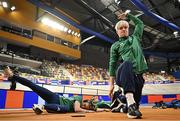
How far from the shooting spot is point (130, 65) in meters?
1.83

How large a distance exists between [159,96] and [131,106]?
1152 cm

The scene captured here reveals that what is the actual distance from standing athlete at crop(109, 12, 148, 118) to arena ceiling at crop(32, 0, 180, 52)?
944 centimetres

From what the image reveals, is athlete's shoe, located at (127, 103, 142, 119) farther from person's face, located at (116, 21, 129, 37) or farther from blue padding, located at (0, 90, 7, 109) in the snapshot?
blue padding, located at (0, 90, 7, 109)

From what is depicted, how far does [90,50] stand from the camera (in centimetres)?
1814

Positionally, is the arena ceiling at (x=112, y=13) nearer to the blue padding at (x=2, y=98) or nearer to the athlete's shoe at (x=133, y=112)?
the blue padding at (x=2, y=98)

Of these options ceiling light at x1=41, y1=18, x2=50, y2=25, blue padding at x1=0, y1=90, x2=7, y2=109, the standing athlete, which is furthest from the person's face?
ceiling light at x1=41, y1=18, x2=50, y2=25

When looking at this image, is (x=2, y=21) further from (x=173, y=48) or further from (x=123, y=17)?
(x=173, y=48)

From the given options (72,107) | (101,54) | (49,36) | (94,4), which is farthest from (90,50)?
(72,107)

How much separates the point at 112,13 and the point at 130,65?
40.8 ft

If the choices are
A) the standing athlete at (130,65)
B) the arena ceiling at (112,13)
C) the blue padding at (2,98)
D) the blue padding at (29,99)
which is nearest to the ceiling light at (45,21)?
the arena ceiling at (112,13)

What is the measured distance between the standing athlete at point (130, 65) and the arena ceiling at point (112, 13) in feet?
31.0

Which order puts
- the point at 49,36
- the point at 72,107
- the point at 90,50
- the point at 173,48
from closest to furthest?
the point at 72,107
the point at 49,36
the point at 90,50
the point at 173,48

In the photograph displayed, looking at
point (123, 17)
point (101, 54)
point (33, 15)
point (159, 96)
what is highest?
point (33, 15)

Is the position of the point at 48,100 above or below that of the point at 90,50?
below
